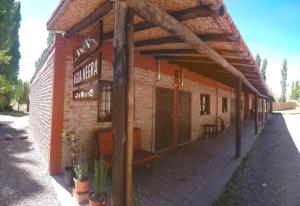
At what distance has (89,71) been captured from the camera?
407cm

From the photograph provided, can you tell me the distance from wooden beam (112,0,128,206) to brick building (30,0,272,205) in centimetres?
5

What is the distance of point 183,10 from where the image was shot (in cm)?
329

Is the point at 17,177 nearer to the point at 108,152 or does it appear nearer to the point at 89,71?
the point at 108,152

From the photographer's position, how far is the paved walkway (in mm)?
4441

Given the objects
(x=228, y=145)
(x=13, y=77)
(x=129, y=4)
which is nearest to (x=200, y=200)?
(x=129, y=4)

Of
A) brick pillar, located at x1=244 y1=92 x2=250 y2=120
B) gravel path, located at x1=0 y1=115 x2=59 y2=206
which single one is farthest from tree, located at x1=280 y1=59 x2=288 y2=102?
gravel path, located at x1=0 y1=115 x2=59 y2=206

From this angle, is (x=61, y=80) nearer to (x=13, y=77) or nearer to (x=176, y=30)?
(x=176, y=30)

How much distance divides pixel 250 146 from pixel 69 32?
8.15 metres

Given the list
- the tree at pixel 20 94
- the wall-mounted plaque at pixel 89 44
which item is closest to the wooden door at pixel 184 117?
the wall-mounted plaque at pixel 89 44

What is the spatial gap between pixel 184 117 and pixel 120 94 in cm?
765

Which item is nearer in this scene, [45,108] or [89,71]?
[89,71]

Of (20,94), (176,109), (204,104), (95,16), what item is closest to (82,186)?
(95,16)

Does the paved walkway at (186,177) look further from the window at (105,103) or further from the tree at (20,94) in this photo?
the tree at (20,94)

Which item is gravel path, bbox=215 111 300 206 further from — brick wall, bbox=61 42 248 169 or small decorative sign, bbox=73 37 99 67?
small decorative sign, bbox=73 37 99 67
